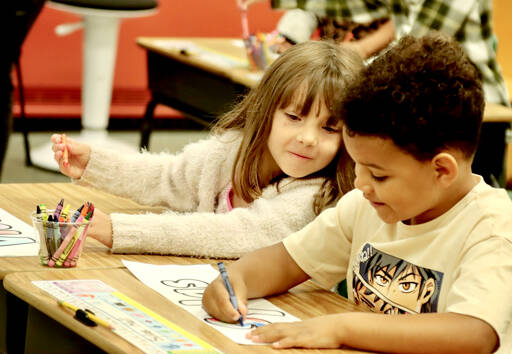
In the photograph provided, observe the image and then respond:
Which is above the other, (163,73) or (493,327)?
(493,327)

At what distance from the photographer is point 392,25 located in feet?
13.4

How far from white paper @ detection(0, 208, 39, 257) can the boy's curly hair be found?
0.68 meters

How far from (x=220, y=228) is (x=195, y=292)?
30 centimetres

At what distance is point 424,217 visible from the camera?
1482mm

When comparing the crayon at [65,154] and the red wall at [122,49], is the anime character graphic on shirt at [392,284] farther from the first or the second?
the red wall at [122,49]

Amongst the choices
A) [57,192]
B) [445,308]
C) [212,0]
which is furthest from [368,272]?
[212,0]

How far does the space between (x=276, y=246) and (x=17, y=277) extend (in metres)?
0.45

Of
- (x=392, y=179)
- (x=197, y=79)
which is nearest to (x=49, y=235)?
(x=392, y=179)

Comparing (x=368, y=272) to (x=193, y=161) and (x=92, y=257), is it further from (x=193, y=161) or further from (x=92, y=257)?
(x=193, y=161)

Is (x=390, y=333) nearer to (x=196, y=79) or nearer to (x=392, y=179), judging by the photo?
(x=392, y=179)

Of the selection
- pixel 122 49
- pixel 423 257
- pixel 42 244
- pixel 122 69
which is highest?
pixel 423 257

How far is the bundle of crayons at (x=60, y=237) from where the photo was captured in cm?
164

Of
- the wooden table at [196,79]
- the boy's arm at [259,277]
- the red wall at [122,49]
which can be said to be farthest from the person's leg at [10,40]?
the boy's arm at [259,277]

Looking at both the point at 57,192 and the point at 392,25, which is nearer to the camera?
the point at 57,192
